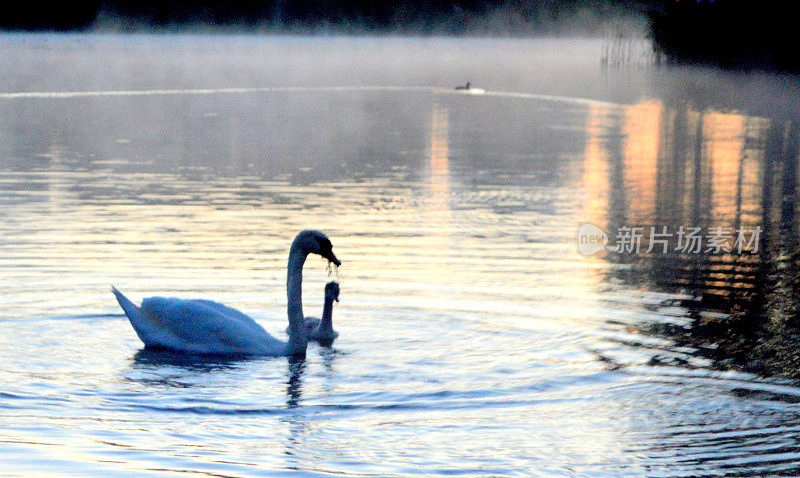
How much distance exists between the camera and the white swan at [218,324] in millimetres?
10648

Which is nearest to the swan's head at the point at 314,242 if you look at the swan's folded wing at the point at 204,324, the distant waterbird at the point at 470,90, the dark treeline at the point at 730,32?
the swan's folded wing at the point at 204,324

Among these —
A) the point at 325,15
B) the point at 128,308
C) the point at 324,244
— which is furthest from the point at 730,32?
the point at 325,15

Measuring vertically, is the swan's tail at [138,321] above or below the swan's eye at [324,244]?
below

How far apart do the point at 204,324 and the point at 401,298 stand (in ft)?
8.36

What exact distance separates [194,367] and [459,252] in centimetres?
567

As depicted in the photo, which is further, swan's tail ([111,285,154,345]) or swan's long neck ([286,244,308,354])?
swan's tail ([111,285,154,345])

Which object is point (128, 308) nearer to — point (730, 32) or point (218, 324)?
point (218, 324)

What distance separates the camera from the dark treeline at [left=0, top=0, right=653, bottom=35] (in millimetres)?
134750

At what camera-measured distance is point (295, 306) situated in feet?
35.3

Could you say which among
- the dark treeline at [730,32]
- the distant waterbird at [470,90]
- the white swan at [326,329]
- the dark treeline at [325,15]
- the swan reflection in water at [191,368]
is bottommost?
the swan reflection in water at [191,368]

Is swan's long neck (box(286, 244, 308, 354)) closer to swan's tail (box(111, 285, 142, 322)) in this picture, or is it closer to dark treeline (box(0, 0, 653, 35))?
swan's tail (box(111, 285, 142, 322))

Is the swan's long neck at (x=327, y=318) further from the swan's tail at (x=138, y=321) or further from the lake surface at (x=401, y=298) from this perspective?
the swan's tail at (x=138, y=321)

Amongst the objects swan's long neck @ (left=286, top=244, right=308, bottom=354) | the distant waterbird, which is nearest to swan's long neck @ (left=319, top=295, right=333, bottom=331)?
swan's long neck @ (left=286, top=244, right=308, bottom=354)

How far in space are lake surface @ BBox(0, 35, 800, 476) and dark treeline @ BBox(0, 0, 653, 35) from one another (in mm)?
105742
